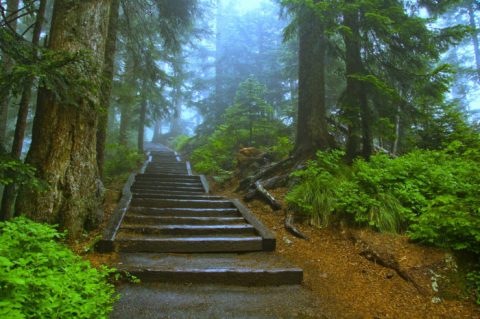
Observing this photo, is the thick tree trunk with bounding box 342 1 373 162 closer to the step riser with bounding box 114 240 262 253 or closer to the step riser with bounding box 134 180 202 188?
the step riser with bounding box 114 240 262 253

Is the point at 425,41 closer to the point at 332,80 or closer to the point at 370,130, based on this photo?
the point at 370,130

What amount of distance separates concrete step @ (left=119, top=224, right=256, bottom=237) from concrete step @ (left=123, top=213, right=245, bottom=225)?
36 cm

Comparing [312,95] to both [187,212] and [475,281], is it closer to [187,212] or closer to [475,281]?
[187,212]

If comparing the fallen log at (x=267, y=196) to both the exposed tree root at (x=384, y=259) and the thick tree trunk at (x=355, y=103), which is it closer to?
the exposed tree root at (x=384, y=259)

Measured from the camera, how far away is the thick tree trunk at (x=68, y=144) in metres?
4.52

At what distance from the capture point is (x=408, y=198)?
526 cm

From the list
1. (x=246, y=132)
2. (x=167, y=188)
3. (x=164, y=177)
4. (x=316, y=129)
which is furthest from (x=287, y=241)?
(x=246, y=132)

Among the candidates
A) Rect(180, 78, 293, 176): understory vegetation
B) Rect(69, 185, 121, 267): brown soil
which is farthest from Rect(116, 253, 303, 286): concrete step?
Rect(180, 78, 293, 176): understory vegetation

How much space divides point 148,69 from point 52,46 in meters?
5.48

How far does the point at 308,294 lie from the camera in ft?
12.8

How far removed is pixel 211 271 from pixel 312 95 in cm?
587

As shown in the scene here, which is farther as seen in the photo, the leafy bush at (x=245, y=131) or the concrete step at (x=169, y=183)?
the leafy bush at (x=245, y=131)

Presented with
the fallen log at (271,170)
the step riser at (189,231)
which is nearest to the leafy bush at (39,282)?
the step riser at (189,231)

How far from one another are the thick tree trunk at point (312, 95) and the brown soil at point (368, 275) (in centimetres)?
315
